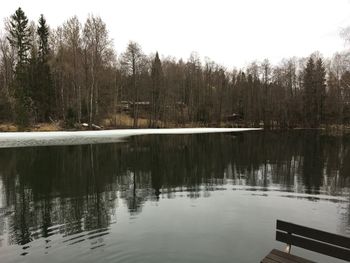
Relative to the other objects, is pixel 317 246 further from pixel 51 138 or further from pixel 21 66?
pixel 21 66

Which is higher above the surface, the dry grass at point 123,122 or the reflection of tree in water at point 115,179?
the dry grass at point 123,122

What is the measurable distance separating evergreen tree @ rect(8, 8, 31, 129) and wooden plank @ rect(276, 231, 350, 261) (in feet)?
158

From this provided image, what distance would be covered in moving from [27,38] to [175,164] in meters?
53.1

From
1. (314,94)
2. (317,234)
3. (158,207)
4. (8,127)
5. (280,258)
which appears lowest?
(158,207)

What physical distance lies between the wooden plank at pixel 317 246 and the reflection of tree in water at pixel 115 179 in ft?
17.9

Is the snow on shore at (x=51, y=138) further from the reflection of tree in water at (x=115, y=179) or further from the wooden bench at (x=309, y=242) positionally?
the wooden bench at (x=309, y=242)

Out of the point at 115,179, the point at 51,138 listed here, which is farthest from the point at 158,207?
the point at 51,138

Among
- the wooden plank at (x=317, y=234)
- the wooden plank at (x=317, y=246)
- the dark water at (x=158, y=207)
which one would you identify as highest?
the wooden plank at (x=317, y=234)

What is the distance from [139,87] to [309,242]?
67.4 m

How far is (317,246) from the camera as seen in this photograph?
5418mm

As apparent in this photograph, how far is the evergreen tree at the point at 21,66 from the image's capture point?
47.2 meters

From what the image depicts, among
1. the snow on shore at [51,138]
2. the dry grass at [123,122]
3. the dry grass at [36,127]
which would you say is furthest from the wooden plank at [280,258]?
the dry grass at [123,122]

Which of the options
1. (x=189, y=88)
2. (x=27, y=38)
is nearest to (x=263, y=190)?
(x=27, y=38)

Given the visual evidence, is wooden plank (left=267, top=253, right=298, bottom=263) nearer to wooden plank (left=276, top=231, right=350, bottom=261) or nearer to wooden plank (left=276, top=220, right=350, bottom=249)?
wooden plank (left=276, top=231, right=350, bottom=261)
